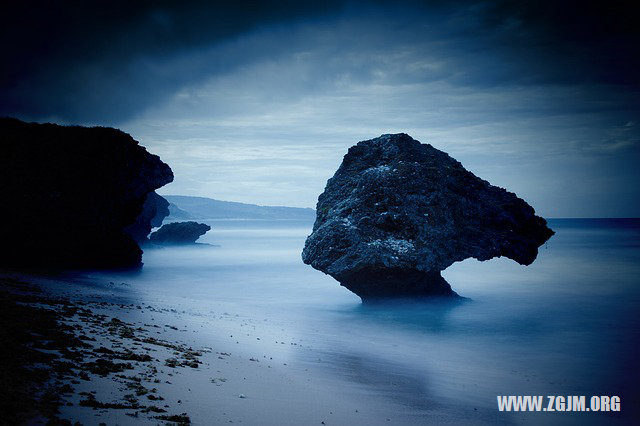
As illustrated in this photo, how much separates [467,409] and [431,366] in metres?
2.96

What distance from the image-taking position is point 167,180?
26.8 metres

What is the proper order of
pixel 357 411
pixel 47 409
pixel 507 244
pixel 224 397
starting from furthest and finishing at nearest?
pixel 507 244 < pixel 357 411 < pixel 224 397 < pixel 47 409

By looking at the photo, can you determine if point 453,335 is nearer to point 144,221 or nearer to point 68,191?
point 68,191

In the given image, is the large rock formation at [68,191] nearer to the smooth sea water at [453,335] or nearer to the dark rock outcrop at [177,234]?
the smooth sea water at [453,335]

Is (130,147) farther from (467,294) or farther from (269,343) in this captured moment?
(467,294)

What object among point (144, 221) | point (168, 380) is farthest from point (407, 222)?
point (144, 221)

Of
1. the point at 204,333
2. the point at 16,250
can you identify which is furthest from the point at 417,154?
the point at 16,250

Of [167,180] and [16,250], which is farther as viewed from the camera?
[167,180]

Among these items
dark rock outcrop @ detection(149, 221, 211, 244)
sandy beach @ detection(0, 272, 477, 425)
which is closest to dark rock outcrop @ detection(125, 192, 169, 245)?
dark rock outcrop @ detection(149, 221, 211, 244)

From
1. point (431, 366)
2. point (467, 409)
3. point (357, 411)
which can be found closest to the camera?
point (357, 411)

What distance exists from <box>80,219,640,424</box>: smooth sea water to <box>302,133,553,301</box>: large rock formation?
1941mm

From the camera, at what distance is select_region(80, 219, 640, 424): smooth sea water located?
28.1 ft

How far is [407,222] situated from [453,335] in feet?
16.0

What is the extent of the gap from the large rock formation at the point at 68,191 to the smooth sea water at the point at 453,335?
3.15 metres
